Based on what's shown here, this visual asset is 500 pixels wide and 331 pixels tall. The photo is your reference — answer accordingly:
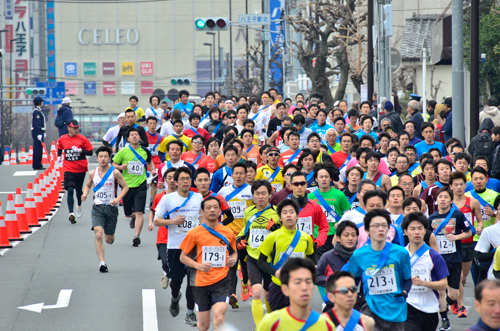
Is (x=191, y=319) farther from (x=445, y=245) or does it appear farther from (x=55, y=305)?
(x=445, y=245)

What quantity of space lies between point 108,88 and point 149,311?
84.2 metres

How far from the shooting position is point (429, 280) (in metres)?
7.01

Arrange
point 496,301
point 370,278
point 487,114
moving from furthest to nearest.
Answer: point 487,114 < point 370,278 < point 496,301

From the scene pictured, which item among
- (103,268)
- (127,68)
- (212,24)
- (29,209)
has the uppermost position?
(127,68)

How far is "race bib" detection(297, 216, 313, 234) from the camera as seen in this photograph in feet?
28.2

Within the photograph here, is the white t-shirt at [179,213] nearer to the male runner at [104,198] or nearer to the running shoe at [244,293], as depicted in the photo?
the running shoe at [244,293]

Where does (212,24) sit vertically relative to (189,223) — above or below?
above

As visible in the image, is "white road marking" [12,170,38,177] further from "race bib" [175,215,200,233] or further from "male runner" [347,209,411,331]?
"male runner" [347,209,411,331]

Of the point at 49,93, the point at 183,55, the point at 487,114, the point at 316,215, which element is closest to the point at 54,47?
the point at 183,55

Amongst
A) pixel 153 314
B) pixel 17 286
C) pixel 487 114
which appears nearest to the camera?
pixel 153 314

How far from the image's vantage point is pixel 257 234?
8.30 meters

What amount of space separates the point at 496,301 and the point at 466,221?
461 centimetres

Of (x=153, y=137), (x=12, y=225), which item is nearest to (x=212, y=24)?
(x=153, y=137)

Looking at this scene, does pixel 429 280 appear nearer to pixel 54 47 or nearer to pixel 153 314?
pixel 153 314
